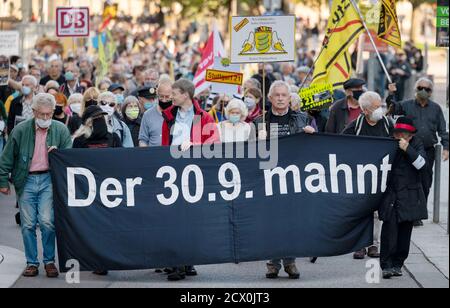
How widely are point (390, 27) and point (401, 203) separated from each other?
4.94 meters

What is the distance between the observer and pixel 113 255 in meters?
11.5

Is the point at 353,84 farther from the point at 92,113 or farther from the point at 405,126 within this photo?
the point at 92,113

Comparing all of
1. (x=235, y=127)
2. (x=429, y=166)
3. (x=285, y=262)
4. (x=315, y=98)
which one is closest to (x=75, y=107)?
(x=315, y=98)

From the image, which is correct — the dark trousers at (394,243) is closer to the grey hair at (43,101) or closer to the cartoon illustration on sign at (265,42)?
the cartoon illustration on sign at (265,42)

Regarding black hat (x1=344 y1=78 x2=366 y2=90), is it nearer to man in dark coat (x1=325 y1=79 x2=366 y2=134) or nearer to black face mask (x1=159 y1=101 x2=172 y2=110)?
man in dark coat (x1=325 y1=79 x2=366 y2=134)

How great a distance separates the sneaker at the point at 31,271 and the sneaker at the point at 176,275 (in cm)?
120

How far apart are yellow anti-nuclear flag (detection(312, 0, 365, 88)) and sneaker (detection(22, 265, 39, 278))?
544 cm

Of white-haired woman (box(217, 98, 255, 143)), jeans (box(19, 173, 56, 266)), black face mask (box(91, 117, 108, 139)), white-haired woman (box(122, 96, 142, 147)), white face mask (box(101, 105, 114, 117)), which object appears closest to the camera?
jeans (box(19, 173, 56, 266))

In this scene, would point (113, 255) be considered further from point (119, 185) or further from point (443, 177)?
point (443, 177)

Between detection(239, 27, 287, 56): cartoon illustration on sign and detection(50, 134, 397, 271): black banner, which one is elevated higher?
detection(239, 27, 287, 56): cartoon illustration on sign

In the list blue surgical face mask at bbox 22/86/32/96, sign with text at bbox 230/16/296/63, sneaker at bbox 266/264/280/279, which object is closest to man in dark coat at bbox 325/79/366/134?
sign with text at bbox 230/16/296/63

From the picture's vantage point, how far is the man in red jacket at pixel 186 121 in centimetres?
1221

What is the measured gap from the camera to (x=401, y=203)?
38.5 feet

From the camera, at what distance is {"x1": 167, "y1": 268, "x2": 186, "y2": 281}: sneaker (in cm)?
1167
